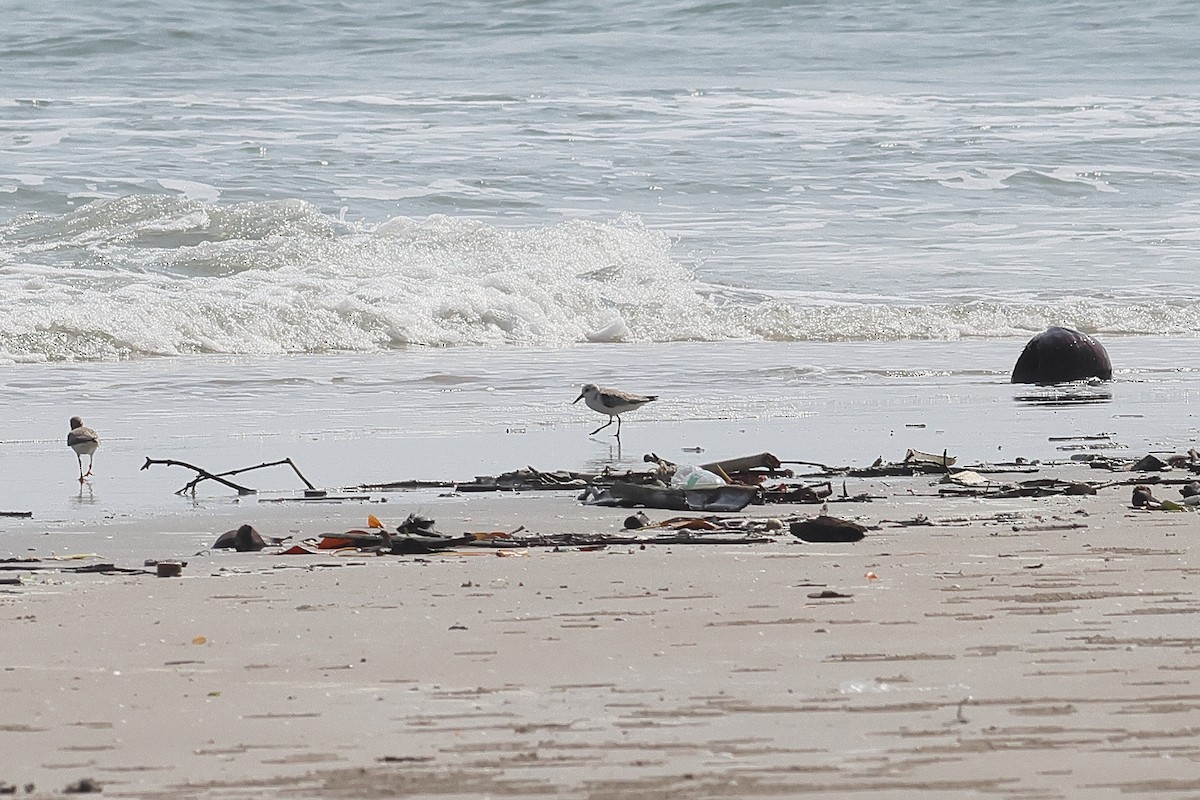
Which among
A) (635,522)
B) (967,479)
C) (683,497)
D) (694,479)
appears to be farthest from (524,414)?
(635,522)

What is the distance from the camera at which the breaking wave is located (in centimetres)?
1084

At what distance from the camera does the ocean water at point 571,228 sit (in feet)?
24.6

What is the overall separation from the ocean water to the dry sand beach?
1.79 meters

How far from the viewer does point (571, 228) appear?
49.3 ft

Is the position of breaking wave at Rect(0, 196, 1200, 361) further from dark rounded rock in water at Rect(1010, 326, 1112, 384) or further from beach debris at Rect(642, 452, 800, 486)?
beach debris at Rect(642, 452, 800, 486)

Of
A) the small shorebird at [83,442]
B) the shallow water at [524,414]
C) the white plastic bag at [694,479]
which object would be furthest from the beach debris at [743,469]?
the small shorebird at [83,442]

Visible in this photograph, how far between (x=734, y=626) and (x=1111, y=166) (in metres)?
17.8

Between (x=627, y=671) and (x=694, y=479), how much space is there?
7.28 ft

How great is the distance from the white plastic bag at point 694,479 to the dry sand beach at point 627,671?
726 mm

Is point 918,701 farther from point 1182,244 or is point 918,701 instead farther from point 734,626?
point 1182,244

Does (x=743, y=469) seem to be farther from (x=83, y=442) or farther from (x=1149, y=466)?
(x=83, y=442)

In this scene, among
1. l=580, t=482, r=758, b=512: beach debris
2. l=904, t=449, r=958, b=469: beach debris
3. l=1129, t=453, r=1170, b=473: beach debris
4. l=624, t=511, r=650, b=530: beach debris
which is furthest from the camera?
l=904, t=449, r=958, b=469: beach debris

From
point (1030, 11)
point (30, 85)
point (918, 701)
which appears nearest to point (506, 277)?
point (918, 701)

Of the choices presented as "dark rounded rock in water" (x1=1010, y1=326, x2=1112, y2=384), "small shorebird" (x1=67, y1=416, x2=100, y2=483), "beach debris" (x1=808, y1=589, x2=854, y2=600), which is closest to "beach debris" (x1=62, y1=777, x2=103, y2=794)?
"beach debris" (x1=808, y1=589, x2=854, y2=600)
